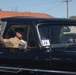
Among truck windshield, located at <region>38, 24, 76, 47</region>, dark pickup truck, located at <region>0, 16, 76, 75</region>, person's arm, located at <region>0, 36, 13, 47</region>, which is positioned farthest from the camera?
person's arm, located at <region>0, 36, 13, 47</region>

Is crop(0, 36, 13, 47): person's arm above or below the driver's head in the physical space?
below

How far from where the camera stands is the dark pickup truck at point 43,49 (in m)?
4.74

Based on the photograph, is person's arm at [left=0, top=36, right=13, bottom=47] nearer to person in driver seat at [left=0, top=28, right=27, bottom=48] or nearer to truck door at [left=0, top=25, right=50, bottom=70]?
person in driver seat at [left=0, top=28, right=27, bottom=48]

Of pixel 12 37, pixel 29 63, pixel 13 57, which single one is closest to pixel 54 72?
pixel 29 63

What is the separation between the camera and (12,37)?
5.61 meters

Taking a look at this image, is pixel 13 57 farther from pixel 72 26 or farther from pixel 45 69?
pixel 72 26

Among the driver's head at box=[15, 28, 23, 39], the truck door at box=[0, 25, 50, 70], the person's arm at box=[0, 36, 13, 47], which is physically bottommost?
the truck door at box=[0, 25, 50, 70]

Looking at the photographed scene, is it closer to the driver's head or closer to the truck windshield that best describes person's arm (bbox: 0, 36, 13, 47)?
the driver's head

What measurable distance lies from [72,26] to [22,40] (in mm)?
923

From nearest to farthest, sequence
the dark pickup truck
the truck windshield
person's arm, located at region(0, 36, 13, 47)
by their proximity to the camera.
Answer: the dark pickup truck, the truck windshield, person's arm, located at region(0, 36, 13, 47)

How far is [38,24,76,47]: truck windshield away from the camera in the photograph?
5004mm

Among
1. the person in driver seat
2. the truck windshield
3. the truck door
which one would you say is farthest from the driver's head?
the truck windshield

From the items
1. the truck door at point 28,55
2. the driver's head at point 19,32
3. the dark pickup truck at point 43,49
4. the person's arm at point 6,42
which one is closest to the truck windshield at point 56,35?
the dark pickup truck at point 43,49

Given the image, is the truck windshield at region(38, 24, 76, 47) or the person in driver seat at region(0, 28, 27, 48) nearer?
the truck windshield at region(38, 24, 76, 47)
